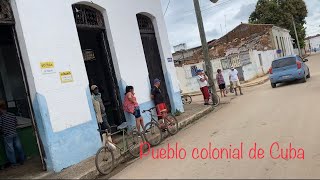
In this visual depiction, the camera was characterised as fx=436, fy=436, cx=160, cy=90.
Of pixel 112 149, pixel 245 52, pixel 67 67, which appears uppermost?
pixel 67 67

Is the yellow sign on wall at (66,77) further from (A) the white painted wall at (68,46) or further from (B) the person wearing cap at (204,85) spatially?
(B) the person wearing cap at (204,85)

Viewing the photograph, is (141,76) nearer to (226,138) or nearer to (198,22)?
(226,138)

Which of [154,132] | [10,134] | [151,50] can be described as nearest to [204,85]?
[151,50]

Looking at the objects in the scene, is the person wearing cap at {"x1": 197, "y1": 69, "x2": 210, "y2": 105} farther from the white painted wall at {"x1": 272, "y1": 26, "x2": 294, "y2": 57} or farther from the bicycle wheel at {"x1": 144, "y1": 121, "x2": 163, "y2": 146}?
the white painted wall at {"x1": 272, "y1": 26, "x2": 294, "y2": 57}

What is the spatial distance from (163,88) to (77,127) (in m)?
6.38

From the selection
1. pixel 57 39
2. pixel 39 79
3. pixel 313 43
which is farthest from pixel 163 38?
pixel 313 43

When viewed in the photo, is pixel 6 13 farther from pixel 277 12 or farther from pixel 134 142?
pixel 277 12

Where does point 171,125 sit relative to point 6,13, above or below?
below

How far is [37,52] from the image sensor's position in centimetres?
891

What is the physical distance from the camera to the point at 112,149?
851 centimetres

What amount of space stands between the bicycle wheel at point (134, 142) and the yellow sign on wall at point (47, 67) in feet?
7.23

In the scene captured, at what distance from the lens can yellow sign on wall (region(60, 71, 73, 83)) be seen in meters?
9.52

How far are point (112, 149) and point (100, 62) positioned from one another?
4687mm

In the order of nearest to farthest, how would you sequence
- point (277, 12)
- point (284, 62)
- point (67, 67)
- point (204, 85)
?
point (67, 67)
point (204, 85)
point (284, 62)
point (277, 12)
